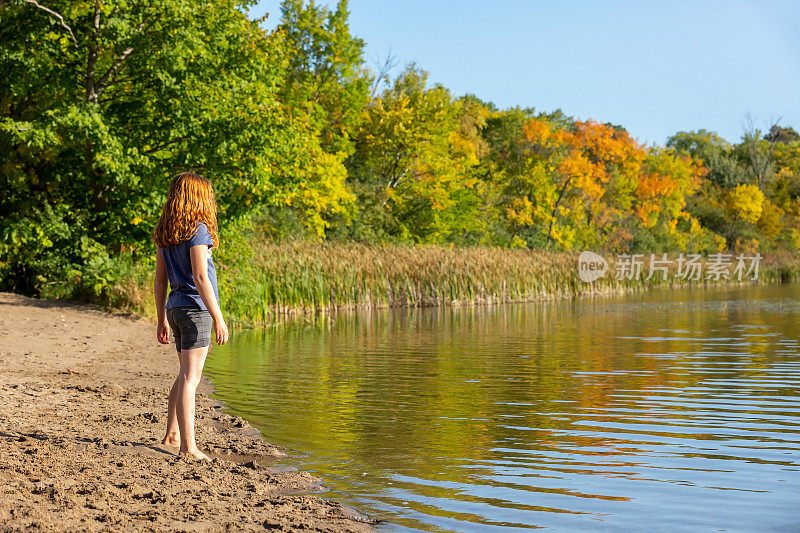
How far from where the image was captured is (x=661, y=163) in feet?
200

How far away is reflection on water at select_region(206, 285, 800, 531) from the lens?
543 centimetres

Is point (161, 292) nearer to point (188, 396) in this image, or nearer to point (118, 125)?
point (188, 396)

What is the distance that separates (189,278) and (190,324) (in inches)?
12.4

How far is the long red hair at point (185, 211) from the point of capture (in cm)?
592

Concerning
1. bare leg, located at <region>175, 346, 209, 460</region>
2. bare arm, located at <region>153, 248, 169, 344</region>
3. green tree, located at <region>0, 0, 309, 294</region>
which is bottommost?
bare leg, located at <region>175, 346, 209, 460</region>

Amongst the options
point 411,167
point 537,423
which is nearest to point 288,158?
point 537,423

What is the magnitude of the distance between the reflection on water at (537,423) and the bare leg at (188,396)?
91 cm

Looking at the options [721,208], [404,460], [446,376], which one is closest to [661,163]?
[721,208]

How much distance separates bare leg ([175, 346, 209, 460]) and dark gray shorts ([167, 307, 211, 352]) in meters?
0.06

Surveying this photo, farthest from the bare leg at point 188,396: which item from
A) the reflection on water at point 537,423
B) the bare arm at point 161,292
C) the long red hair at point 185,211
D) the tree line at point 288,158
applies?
the tree line at point 288,158

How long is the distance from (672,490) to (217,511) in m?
2.93

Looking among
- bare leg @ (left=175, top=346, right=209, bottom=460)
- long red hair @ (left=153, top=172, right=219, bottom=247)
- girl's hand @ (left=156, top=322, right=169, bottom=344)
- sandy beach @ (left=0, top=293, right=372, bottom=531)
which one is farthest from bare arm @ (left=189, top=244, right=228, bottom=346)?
sandy beach @ (left=0, top=293, right=372, bottom=531)

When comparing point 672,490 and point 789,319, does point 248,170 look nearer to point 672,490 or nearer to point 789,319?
point 672,490

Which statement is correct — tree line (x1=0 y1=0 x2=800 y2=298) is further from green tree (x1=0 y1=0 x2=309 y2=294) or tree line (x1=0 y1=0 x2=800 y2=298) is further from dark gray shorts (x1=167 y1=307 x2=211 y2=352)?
dark gray shorts (x1=167 y1=307 x2=211 y2=352)
